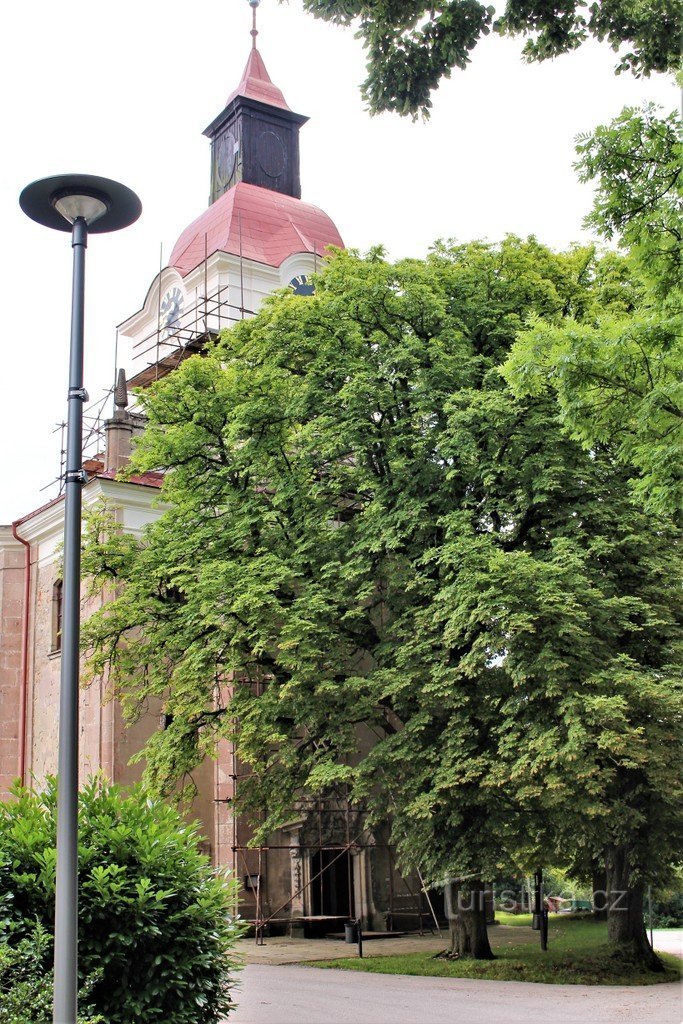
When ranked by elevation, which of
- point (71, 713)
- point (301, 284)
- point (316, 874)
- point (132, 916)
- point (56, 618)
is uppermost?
point (301, 284)

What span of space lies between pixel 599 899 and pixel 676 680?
10.9 metres

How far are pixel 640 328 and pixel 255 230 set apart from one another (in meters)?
30.3

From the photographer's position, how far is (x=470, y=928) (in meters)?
21.3

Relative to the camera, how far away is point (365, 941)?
2819 centimetres

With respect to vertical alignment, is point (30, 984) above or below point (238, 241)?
below

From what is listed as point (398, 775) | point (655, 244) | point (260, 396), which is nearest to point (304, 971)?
point (398, 775)

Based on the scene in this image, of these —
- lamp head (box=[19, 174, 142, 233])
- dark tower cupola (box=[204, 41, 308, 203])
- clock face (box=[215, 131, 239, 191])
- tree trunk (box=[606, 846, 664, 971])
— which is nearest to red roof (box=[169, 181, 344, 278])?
dark tower cupola (box=[204, 41, 308, 203])

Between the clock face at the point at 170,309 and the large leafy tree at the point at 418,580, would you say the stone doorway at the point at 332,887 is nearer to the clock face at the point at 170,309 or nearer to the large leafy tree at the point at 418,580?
the large leafy tree at the point at 418,580

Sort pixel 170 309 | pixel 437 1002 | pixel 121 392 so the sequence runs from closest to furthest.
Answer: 1. pixel 437 1002
2. pixel 121 392
3. pixel 170 309

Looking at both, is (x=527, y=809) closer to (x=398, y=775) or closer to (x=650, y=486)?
(x=398, y=775)

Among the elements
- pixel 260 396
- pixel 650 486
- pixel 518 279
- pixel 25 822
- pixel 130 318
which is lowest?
pixel 25 822

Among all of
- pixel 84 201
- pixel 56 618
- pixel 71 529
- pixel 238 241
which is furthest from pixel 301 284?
pixel 71 529

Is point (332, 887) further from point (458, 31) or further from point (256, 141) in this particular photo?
point (256, 141)

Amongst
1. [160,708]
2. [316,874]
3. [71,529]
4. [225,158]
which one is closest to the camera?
[71,529]
